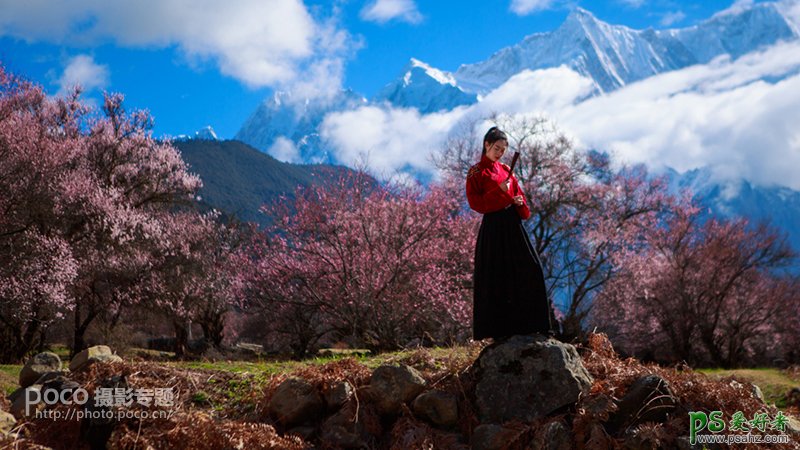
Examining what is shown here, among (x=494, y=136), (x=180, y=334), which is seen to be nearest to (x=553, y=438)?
(x=494, y=136)

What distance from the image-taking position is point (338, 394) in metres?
6.07

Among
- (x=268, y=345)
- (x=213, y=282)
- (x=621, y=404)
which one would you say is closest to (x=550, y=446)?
(x=621, y=404)

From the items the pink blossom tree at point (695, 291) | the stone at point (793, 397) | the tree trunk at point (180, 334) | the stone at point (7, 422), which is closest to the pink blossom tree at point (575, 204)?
the pink blossom tree at point (695, 291)

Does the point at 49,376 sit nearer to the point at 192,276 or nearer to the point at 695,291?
the point at 192,276

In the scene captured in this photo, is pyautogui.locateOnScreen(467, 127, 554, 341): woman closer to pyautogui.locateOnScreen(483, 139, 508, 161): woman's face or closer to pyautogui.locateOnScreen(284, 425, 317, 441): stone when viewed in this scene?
pyautogui.locateOnScreen(483, 139, 508, 161): woman's face

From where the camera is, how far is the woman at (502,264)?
6.01m

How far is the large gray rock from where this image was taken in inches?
217

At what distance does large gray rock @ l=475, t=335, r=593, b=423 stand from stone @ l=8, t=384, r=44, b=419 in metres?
4.99

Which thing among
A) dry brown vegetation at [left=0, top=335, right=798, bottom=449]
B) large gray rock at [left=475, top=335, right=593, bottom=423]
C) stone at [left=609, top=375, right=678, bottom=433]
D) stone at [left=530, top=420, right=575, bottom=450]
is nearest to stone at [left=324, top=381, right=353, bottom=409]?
dry brown vegetation at [left=0, top=335, right=798, bottom=449]

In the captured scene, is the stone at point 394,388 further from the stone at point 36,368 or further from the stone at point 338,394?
the stone at point 36,368

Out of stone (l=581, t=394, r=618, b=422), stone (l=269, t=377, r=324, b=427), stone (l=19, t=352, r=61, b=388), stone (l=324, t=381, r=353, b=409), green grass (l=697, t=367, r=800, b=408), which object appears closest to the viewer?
stone (l=581, t=394, r=618, b=422)

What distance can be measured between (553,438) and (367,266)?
1103 cm

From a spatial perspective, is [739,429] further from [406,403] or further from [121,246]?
[121,246]

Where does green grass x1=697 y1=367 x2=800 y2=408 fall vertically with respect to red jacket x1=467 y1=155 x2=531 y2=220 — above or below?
below
